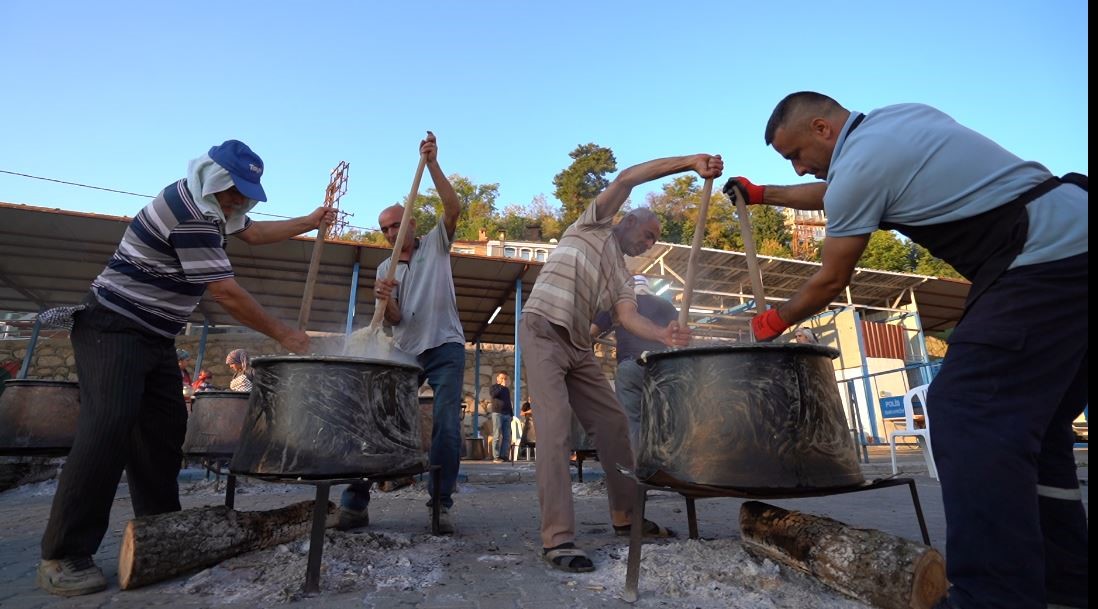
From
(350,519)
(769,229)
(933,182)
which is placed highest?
(769,229)

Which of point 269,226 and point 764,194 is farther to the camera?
point 269,226

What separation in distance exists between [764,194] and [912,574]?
1691mm

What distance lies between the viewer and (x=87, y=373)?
240 cm

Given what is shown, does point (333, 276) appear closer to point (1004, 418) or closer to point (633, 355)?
point (633, 355)

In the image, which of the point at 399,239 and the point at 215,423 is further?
the point at 215,423

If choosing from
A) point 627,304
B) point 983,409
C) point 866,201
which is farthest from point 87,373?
point 983,409

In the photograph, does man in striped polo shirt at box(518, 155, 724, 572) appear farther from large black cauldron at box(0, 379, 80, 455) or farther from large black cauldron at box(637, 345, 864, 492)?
large black cauldron at box(0, 379, 80, 455)

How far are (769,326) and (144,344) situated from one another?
2625 mm

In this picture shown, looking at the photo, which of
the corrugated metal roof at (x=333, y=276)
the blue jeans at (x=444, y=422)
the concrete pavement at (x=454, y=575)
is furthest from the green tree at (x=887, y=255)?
the blue jeans at (x=444, y=422)

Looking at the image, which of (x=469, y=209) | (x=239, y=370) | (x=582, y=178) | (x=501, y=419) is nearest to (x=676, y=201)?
(x=582, y=178)

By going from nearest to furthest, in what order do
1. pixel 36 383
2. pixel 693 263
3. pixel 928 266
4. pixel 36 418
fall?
pixel 693 263, pixel 36 418, pixel 36 383, pixel 928 266

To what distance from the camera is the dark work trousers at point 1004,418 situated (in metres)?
1.44

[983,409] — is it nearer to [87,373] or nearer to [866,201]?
[866,201]

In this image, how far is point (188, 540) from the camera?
234 centimetres
